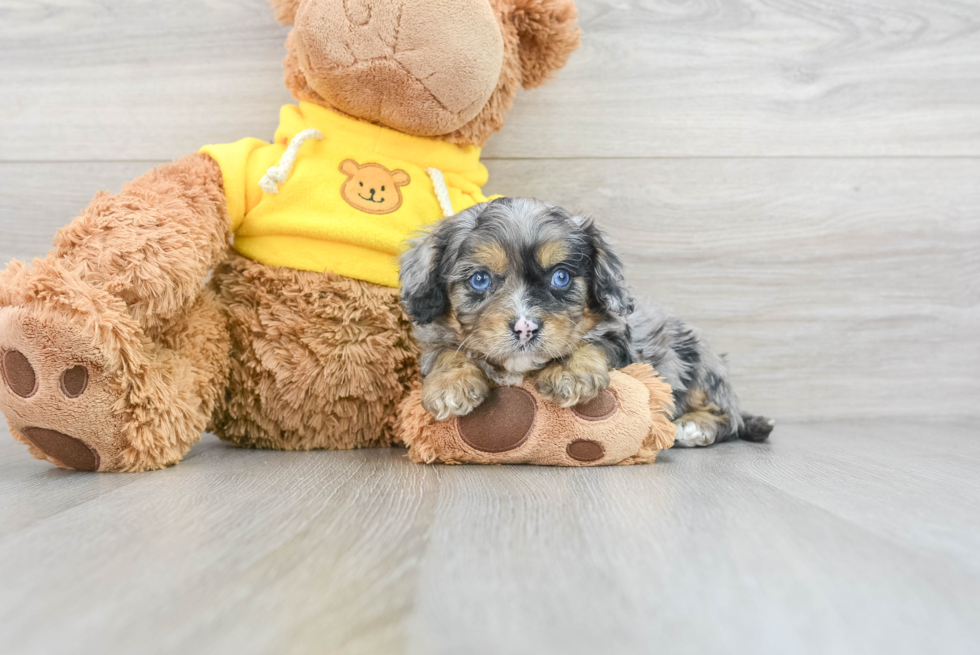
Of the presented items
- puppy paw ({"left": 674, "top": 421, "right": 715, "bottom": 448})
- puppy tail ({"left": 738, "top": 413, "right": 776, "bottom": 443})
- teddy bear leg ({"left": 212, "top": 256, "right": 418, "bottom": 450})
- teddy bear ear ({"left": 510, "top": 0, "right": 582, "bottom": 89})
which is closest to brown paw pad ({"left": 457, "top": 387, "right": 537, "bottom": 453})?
teddy bear leg ({"left": 212, "top": 256, "right": 418, "bottom": 450})

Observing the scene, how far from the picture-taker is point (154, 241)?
67.9 inches

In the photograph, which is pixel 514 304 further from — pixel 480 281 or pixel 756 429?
pixel 756 429

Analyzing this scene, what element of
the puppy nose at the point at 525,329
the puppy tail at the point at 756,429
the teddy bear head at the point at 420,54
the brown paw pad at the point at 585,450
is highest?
the teddy bear head at the point at 420,54

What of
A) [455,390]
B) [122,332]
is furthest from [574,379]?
[122,332]

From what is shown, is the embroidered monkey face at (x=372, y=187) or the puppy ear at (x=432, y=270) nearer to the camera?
the puppy ear at (x=432, y=270)

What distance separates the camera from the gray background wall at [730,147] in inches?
98.6

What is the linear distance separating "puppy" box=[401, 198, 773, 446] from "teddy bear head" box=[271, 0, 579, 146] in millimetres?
350

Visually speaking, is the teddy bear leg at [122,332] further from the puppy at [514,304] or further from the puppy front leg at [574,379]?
the puppy front leg at [574,379]

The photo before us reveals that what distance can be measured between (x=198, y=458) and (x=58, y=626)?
3.63 ft

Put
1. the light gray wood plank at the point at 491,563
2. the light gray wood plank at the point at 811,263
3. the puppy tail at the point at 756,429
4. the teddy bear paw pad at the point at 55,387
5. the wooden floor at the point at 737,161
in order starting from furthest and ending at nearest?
1. the light gray wood plank at the point at 811,263
2. the wooden floor at the point at 737,161
3. the puppy tail at the point at 756,429
4. the teddy bear paw pad at the point at 55,387
5. the light gray wood plank at the point at 491,563

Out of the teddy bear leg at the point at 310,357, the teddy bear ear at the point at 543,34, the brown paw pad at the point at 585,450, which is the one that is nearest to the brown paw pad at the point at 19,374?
the teddy bear leg at the point at 310,357

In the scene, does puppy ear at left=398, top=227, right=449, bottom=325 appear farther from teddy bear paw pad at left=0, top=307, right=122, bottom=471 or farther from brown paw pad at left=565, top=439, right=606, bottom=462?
teddy bear paw pad at left=0, top=307, right=122, bottom=471

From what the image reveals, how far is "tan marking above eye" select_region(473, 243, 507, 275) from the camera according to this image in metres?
1.66

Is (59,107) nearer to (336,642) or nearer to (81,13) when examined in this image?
(81,13)
